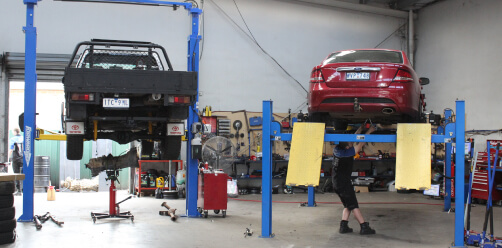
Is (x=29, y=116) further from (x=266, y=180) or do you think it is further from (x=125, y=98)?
(x=266, y=180)

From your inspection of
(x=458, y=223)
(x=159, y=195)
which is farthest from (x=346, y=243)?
(x=159, y=195)

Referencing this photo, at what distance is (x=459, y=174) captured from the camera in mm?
6332

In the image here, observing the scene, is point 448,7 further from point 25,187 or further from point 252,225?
point 25,187

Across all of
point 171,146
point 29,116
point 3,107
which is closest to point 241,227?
point 171,146

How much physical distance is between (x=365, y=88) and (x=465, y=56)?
8.76 m

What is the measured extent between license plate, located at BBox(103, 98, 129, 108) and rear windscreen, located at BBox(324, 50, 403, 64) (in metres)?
2.76

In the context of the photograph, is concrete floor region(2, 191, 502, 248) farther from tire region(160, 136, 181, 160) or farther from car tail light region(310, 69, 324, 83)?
car tail light region(310, 69, 324, 83)

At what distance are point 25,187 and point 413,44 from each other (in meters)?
12.1

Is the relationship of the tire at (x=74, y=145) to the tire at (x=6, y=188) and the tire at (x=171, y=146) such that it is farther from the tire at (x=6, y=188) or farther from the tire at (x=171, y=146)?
the tire at (x=171, y=146)

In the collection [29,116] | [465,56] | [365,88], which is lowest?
[29,116]

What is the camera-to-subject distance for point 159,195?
11836 millimetres

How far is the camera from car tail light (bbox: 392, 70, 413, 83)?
6.08 meters

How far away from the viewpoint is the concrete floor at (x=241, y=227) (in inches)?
253

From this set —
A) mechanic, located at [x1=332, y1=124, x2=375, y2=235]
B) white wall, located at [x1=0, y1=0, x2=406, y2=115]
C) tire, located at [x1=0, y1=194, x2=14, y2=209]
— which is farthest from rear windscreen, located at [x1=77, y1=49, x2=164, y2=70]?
white wall, located at [x1=0, y1=0, x2=406, y2=115]
